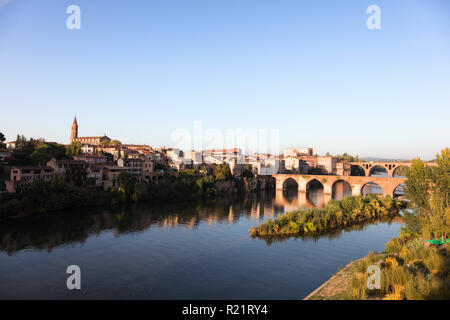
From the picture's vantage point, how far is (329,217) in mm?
21859

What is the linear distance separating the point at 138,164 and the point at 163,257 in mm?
22237

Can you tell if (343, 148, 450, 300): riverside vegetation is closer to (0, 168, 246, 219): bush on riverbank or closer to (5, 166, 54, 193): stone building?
(0, 168, 246, 219): bush on riverbank

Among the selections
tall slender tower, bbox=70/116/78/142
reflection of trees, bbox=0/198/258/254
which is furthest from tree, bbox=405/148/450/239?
tall slender tower, bbox=70/116/78/142

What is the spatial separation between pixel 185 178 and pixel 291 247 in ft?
71.6

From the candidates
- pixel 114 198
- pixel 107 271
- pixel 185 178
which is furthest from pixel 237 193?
pixel 107 271

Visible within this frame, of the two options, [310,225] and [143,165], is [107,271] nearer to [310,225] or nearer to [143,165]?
[310,225]

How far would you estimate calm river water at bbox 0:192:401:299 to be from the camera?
37.5 ft

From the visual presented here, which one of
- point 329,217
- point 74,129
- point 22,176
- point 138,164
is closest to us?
point 329,217

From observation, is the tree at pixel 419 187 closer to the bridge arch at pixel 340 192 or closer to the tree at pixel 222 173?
the bridge arch at pixel 340 192

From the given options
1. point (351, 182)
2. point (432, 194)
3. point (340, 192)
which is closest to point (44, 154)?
point (432, 194)

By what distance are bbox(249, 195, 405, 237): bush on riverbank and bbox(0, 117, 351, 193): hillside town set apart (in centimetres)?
1817

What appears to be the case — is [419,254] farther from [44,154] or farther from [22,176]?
[44,154]

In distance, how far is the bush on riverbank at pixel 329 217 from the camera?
1981 cm
